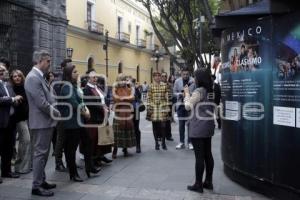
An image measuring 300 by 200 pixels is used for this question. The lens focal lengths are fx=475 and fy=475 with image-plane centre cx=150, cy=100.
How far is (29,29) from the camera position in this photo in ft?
61.1

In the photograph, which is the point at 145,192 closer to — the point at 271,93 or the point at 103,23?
the point at 271,93

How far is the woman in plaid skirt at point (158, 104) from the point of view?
1109 centimetres

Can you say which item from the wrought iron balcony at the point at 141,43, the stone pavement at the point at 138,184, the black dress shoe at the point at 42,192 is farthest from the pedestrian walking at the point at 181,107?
the wrought iron balcony at the point at 141,43

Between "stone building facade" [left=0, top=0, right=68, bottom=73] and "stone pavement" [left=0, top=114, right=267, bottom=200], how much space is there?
8.19 meters

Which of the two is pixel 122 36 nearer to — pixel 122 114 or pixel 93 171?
pixel 122 114

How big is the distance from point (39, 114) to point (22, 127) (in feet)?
5.54

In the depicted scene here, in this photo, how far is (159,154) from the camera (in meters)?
10.5

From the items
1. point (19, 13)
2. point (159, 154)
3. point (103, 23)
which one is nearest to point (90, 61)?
point (103, 23)

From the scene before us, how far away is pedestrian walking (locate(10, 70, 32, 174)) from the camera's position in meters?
8.13

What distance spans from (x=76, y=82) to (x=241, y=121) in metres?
2.66

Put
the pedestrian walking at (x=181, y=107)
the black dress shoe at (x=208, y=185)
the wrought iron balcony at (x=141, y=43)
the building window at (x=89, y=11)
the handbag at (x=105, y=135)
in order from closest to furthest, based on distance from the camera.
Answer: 1. the black dress shoe at (x=208, y=185)
2. the handbag at (x=105, y=135)
3. the pedestrian walking at (x=181, y=107)
4. the building window at (x=89, y=11)
5. the wrought iron balcony at (x=141, y=43)

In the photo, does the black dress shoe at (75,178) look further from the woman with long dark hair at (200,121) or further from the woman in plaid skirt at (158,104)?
the woman in plaid skirt at (158,104)

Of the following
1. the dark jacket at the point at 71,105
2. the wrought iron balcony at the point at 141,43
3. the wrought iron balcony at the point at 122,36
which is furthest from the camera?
the wrought iron balcony at the point at 141,43

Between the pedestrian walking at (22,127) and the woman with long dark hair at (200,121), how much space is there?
9.64 ft
